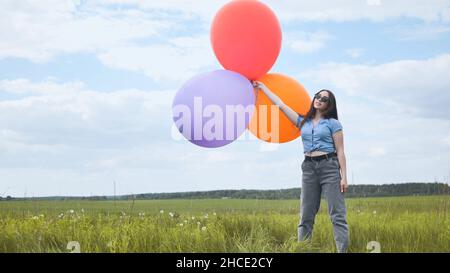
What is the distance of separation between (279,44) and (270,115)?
666 millimetres

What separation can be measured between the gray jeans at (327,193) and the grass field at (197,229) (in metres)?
0.22

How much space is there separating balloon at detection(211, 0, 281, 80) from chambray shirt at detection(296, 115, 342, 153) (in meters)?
0.77

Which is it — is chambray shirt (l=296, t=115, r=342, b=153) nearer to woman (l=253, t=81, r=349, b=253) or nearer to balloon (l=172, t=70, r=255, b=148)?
woman (l=253, t=81, r=349, b=253)

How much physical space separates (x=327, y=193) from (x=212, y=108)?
1125 mm

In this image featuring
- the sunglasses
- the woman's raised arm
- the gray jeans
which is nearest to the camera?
the gray jeans

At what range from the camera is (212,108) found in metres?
3.83

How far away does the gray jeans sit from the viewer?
12.1 ft

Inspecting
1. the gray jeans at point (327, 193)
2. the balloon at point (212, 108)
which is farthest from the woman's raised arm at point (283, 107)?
the gray jeans at point (327, 193)

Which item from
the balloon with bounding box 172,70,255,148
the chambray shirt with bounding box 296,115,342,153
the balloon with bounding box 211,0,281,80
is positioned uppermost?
the balloon with bounding box 211,0,281,80

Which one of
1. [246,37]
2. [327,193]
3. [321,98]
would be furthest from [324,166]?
[246,37]

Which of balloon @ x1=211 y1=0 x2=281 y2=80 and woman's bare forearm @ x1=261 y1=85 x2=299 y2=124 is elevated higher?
balloon @ x1=211 y1=0 x2=281 y2=80

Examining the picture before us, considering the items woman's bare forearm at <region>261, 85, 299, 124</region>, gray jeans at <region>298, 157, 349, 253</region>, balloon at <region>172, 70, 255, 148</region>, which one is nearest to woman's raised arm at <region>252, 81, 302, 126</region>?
woman's bare forearm at <region>261, 85, 299, 124</region>
